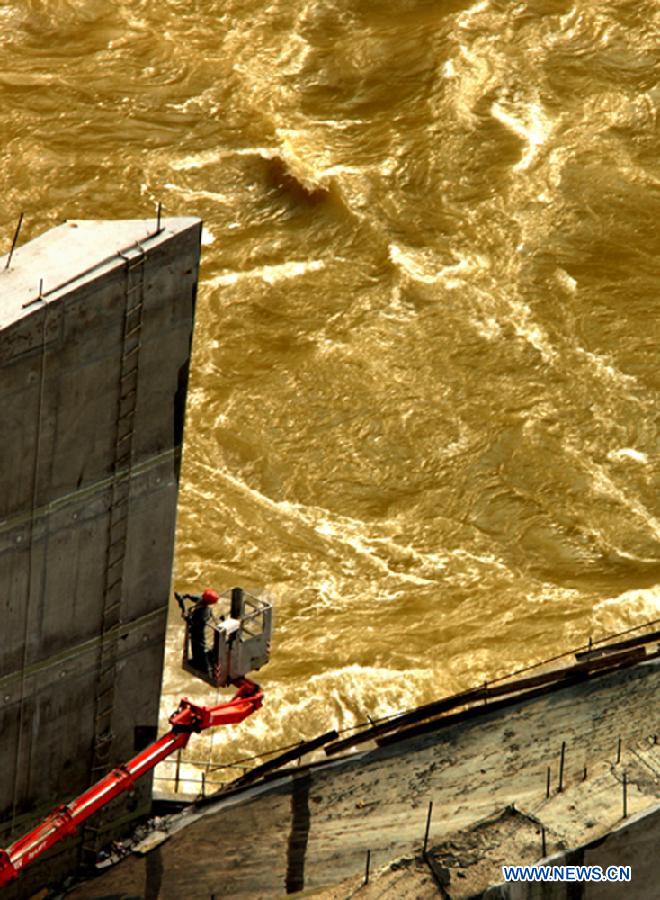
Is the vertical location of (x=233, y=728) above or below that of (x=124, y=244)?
below

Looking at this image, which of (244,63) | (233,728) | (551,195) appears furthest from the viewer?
(244,63)

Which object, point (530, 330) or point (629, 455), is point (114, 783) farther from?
point (530, 330)

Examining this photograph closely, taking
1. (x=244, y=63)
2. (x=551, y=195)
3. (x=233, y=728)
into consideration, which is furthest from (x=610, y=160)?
(x=233, y=728)

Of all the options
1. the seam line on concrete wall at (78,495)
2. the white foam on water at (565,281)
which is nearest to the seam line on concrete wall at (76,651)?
the seam line on concrete wall at (78,495)

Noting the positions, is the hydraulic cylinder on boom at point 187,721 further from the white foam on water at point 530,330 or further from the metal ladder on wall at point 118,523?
the white foam on water at point 530,330

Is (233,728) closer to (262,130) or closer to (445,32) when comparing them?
(262,130)

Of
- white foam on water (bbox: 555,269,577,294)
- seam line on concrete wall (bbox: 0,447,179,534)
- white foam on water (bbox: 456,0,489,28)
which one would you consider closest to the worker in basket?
seam line on concrete wall (bbox: 0,447,179,534)
